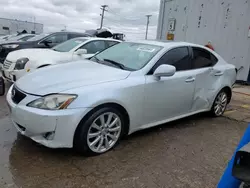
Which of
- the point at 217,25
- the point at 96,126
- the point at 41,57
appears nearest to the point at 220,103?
the point at 96,126

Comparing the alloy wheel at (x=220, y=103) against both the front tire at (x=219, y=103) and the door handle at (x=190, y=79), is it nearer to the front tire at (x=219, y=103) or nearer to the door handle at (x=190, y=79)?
the front tire at (x=219, y=103)

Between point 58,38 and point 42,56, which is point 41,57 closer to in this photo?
point 42,56

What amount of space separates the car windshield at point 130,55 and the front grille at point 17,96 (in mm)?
1351

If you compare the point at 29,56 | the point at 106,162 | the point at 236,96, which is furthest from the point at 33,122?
the point at 236,96

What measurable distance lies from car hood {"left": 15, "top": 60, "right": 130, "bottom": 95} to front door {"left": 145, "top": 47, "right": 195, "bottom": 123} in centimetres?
46

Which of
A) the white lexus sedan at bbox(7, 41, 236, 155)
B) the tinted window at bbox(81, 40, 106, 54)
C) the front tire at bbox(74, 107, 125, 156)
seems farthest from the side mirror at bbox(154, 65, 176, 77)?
the tinted window at bbox(81, 40, 106, 54)

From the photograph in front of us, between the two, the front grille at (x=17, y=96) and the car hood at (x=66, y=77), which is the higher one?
the car hood at (x=66, y=77)

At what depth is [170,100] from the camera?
368 cm

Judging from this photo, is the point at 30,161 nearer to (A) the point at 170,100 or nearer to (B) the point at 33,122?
(B) the point at 33,122

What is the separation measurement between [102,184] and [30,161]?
0.90m

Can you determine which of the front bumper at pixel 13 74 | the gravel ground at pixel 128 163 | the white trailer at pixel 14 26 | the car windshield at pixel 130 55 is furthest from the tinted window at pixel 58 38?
the white trailer at pixel 14 26

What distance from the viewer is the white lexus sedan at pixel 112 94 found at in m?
2.72

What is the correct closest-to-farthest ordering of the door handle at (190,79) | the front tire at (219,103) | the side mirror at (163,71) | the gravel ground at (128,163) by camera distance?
the gravel ground at (128,163), the side mirror at (163,71), the door handle at (190,79), the front tire at (219,103)

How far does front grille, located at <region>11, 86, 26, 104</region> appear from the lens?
2.92 meters
